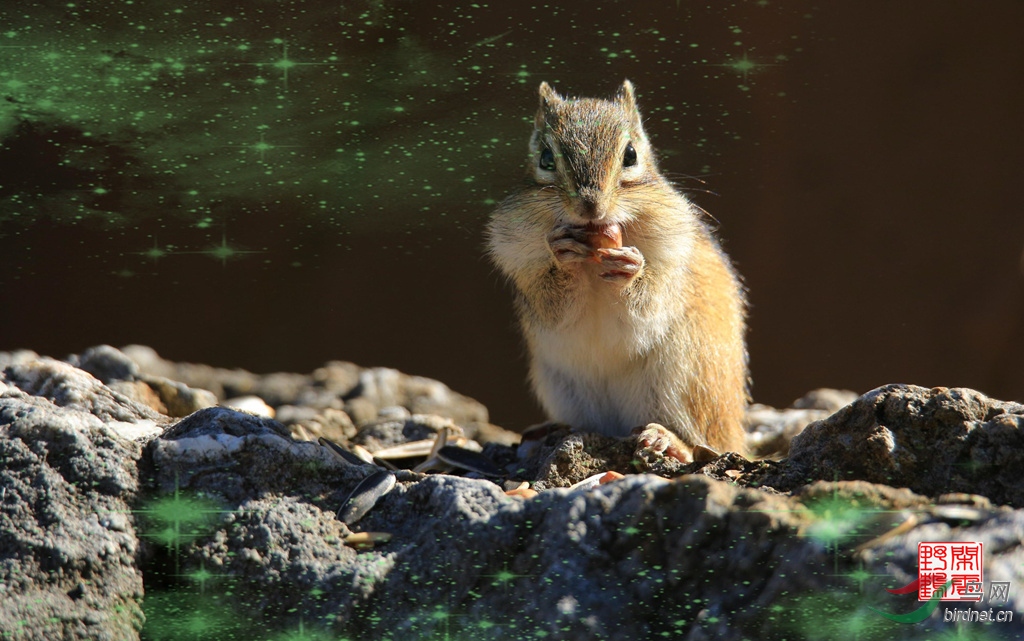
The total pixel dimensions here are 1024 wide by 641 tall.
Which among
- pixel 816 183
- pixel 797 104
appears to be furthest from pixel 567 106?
pixel 816 183

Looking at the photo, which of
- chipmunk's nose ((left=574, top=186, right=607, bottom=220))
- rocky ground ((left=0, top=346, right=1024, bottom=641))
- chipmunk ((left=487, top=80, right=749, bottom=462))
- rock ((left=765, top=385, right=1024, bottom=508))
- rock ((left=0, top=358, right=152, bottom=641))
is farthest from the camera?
chipmunk ((left=487, top=80, right=749, bottom=462))

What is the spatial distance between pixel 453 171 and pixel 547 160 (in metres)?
0.57

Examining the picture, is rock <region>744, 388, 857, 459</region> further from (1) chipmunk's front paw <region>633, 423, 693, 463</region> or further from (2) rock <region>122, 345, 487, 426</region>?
(2) rock <region>122, 345, 487, 426</region>

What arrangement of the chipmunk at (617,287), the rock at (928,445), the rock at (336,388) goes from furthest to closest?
1. the rock at (336,388)
2. the chipmunk at (617,287)
3. the rock at (928,445)

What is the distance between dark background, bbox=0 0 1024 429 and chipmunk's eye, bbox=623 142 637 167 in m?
0.40

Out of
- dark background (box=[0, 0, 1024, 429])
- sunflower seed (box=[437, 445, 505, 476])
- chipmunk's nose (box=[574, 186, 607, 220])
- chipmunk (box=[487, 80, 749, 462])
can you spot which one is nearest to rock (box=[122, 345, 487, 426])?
dark background (box=[0, 0, 1024, 429])

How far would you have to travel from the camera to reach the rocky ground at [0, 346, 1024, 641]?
137 cm

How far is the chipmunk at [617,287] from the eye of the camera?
8.69ft

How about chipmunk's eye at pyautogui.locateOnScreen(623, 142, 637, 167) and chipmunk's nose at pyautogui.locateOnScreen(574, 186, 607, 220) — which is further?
chipmunk's eye at pyautogui.locateOnScreen(623, 142, 637, 167)

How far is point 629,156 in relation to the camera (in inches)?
108

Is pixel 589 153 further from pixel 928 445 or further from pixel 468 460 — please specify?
pixel 928 445

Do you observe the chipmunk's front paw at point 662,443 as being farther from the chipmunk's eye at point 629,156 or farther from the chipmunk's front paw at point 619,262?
the chipmunk's eye at point 629,156

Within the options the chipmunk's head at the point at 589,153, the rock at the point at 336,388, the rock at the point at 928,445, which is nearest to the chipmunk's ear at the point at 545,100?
the chipmunk's head at the point at 589,153

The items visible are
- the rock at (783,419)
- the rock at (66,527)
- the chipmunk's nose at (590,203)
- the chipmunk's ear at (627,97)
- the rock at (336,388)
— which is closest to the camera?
the rock at (66,527)
